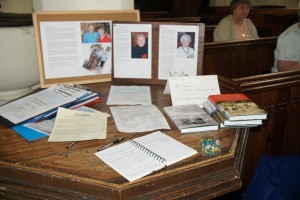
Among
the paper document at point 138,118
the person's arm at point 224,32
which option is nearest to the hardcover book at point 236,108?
the paper document at point 138,118

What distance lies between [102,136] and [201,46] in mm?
741

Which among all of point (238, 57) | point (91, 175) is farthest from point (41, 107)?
point (238, 57)

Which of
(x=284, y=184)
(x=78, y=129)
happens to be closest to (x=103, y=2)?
(x=78, y=129)

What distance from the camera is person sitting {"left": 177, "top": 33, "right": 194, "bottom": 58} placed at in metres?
1.52

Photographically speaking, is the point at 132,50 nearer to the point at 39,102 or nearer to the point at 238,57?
the point at 39,102

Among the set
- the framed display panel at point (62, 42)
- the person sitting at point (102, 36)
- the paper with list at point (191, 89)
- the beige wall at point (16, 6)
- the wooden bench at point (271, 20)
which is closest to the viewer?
the paper with list at point (191, 89)

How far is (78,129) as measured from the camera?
3.55 feet

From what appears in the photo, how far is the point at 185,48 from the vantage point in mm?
1533

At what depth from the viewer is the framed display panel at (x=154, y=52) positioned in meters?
1.52

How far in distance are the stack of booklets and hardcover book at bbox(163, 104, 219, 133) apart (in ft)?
0.10

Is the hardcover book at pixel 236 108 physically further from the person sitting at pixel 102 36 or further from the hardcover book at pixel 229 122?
the person sitting at pixel 102 36

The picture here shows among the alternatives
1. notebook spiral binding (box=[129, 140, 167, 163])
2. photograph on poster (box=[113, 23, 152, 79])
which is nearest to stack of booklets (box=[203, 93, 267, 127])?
notebook spiral binding (box=[129, 140, 167, 163])

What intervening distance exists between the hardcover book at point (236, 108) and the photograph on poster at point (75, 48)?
0.64m

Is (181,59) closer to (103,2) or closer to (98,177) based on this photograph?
(103,2)
